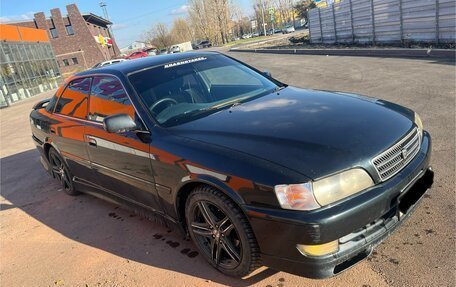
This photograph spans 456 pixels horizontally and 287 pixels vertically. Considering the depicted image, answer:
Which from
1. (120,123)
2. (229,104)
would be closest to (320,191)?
(229,104)

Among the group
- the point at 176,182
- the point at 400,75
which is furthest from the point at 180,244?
the point at 400,75

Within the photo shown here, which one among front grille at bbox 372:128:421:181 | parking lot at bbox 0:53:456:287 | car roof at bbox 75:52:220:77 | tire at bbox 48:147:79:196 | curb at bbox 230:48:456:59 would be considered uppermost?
car roof at bbox 75:52:220:77

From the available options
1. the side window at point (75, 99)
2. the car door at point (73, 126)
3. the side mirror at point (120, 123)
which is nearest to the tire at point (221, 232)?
the side mirror at point (120, 123)

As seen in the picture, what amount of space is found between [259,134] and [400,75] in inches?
329

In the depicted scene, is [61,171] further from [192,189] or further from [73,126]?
[192,189]

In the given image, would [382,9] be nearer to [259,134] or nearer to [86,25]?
[259,134]

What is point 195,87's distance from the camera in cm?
391

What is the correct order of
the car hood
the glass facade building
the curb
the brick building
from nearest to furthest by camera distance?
the car hood, the curb, the glass facade building, the brick building

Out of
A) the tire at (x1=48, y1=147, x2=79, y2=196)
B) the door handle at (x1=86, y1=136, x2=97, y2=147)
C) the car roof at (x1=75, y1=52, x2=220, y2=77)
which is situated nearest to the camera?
the car roof at (x1=75, y1=52, x2=220, y2=77)

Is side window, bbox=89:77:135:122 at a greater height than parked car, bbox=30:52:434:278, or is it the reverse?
side window, bbox=89:77:135:122

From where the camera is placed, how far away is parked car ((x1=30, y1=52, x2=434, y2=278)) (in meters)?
2.43

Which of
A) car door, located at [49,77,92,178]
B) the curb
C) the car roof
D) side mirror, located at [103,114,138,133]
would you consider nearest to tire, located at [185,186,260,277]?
side mirror, located at [103,114,138,133]

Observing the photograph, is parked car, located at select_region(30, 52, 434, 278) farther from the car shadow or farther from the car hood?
the car shadow

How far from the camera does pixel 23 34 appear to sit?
30.5m
